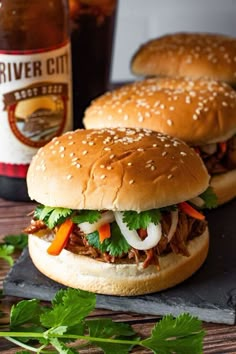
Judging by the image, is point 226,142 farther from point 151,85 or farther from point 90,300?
point 90,300

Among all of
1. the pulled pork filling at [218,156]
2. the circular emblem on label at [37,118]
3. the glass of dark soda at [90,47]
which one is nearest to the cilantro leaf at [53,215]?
the circular emblem on label at [37,118]

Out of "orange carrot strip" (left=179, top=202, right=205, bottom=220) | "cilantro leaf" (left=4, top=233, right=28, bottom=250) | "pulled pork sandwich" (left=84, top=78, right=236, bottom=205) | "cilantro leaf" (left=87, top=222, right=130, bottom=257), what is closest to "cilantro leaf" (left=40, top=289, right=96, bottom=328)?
"cilantro leaf" (left=87, top=222, right=130, bottom=257)

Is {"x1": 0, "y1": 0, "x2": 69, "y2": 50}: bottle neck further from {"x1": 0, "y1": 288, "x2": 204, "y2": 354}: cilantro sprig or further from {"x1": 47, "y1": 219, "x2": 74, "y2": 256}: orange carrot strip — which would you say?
{"x1": 0, "y1": 288, "x2": 204, "y2": 354}: cilantro sprig

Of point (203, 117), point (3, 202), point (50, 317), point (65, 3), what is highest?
point (65, 3)

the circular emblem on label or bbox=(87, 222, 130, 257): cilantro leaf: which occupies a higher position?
the circular emblem on label

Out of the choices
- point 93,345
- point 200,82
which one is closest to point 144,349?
point 93,345

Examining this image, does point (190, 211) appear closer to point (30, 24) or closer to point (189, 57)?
point (30, 24)
